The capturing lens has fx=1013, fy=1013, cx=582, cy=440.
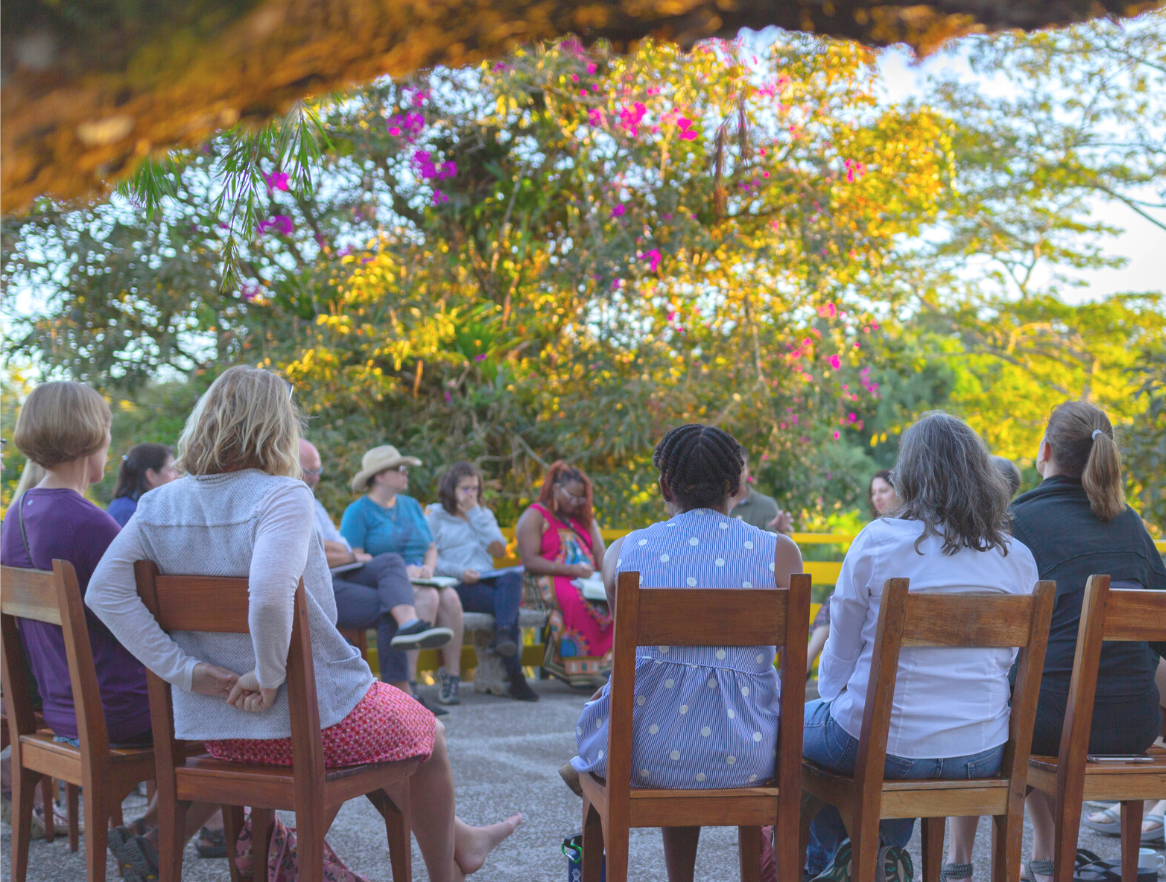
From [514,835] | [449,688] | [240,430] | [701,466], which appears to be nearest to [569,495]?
[449,688]

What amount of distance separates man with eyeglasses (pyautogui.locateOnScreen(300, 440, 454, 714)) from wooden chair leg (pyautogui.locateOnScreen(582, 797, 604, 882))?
98.2 inches

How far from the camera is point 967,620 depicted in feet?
7.24

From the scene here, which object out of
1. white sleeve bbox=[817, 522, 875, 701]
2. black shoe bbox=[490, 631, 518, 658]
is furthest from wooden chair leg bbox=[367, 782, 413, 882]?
black shoe bbox=[490, 631, 518, 658]

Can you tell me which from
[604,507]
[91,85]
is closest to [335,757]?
[91,85]

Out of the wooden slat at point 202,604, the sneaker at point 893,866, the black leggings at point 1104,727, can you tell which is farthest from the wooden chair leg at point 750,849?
the wooden slat at point 202,604

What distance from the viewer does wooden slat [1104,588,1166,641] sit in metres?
2.37

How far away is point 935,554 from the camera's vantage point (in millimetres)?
2375

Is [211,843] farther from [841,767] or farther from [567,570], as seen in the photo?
[567,570]

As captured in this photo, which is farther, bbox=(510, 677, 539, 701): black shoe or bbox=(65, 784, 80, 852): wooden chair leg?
bbox=(510, 677, 539, 701): black shoe

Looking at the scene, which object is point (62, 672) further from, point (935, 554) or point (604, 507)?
point (604, 507)

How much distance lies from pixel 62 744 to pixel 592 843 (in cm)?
137


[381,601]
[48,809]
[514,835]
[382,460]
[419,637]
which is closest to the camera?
[48,809]

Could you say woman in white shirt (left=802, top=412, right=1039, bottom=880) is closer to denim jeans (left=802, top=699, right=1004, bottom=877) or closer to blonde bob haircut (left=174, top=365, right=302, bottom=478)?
denim jeans (left=802, top=699, right=1004, bottom=877)

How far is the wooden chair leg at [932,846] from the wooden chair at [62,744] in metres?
1.90
